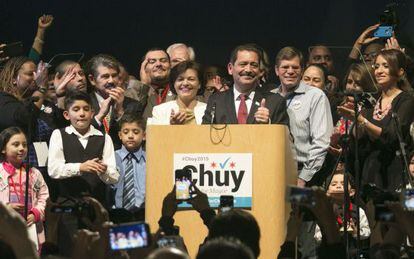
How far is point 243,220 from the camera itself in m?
5.29

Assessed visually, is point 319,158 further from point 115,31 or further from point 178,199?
point 115,31

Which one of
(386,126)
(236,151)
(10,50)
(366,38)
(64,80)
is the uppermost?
(366,38)

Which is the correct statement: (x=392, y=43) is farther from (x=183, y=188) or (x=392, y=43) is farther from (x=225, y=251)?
(x=225, y=251)

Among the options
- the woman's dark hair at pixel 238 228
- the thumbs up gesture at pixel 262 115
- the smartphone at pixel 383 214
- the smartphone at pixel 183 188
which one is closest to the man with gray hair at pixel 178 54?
the thumbs up gesture at pixel 262 115

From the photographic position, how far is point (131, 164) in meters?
8.38

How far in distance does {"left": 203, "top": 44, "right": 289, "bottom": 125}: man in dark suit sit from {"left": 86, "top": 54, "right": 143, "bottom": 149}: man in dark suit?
1.11 m

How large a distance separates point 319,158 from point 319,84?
1.39 metres

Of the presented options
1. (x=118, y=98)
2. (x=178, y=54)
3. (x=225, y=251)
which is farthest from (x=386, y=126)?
(x=225, y=251)

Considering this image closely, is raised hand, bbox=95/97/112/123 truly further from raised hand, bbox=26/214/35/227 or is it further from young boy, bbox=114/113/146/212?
raised hand, bbox=26/214/35/227

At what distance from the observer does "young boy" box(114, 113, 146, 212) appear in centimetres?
829

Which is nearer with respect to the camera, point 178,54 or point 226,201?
point 226,201

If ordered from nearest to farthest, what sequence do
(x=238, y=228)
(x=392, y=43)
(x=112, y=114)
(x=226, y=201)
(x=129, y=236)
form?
1. (x=129, y=236)
2. (x=238, y=228)
3. (x=226, y=201)
4. (x=112, y=114)
5. (x=392, y=43)

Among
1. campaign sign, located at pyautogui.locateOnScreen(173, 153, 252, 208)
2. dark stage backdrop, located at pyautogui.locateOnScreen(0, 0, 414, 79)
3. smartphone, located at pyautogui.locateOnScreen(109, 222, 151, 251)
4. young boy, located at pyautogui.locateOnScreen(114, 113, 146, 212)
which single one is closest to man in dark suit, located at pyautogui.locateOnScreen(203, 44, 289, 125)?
campaign sign, located at pyautogui.locateOnScreen(173, 153, 252, 208)

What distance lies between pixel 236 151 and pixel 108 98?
6.55ft
